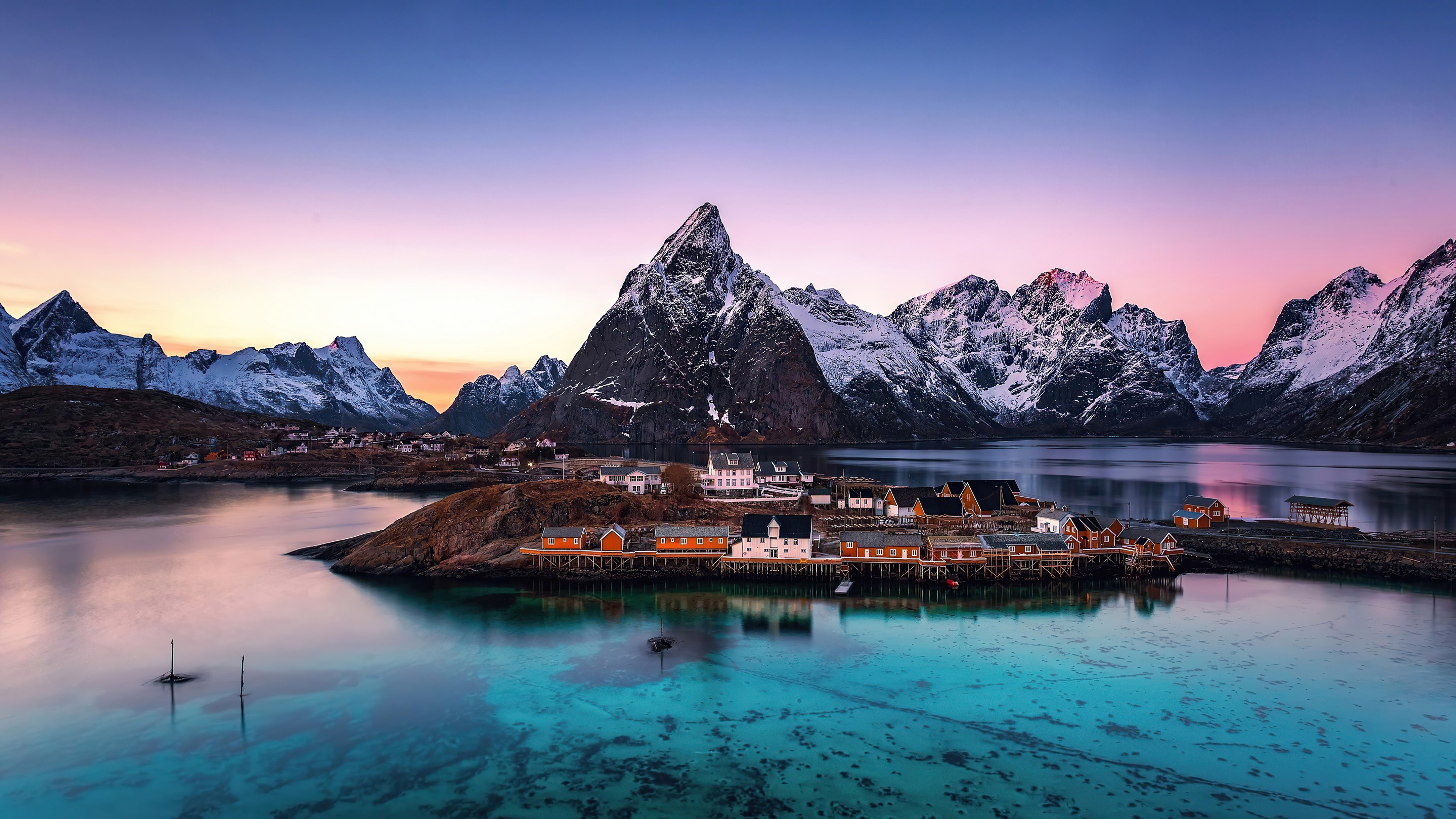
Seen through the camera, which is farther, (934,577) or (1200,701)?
(934,577)

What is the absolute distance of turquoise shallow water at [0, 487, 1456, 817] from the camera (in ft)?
85.8

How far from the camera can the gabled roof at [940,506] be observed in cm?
7519

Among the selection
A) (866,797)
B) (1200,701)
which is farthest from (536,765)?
(1200,701)

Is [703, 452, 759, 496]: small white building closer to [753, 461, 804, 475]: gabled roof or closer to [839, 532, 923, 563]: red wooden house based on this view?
[753, 461, 804, 475]: gabled roof

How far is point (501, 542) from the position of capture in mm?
64375

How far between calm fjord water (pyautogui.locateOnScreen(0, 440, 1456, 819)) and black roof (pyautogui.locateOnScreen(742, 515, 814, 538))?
478 cm

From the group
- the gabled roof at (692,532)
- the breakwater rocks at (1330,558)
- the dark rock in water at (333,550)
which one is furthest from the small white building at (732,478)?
the breakwater rocks at (1330,558)

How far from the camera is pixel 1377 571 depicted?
58.0 m

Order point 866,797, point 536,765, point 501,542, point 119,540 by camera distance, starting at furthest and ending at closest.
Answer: point 119,540 → point 501,542 → point 536,765 → point 866,797

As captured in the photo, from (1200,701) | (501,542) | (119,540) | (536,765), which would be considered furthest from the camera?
(119,540)

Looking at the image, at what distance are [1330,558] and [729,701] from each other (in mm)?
56527

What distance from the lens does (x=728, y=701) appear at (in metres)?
34.2

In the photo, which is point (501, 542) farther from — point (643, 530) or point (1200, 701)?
point (1200, 701)

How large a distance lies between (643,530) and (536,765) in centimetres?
4019
